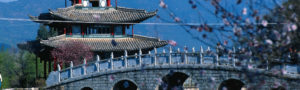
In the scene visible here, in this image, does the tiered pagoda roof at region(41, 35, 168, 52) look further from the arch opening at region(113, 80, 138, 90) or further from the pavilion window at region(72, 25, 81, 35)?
the arch opening at region(113, 80, 138, 90)

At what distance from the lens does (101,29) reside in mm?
41688

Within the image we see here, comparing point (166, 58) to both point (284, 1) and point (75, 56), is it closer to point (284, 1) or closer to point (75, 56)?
point (75, 56)

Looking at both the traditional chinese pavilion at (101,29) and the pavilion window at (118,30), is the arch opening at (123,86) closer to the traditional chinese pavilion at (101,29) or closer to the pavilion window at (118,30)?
the traditional chinese pavilion at (101,29)

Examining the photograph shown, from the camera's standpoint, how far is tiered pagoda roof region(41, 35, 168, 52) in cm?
3969

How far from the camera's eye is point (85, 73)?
1246 inches

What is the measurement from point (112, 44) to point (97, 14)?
231 cm

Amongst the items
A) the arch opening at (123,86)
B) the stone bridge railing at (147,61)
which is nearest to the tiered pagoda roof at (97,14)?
the arch opening at (123,86)

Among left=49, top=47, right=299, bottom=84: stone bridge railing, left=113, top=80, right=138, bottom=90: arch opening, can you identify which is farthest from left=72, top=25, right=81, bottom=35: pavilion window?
left=49, top=47, right=299, bottom=84: stone bridge railing

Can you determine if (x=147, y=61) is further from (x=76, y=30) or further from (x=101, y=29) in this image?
(x=76, y=30)

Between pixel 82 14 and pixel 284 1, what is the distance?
30531 mm

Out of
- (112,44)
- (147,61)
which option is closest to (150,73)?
(147,61)

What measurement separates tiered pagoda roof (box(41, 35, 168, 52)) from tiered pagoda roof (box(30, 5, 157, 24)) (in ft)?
4.27

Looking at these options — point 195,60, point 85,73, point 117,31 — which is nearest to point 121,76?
point 85,73

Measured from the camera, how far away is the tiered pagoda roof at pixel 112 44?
39.7 m
